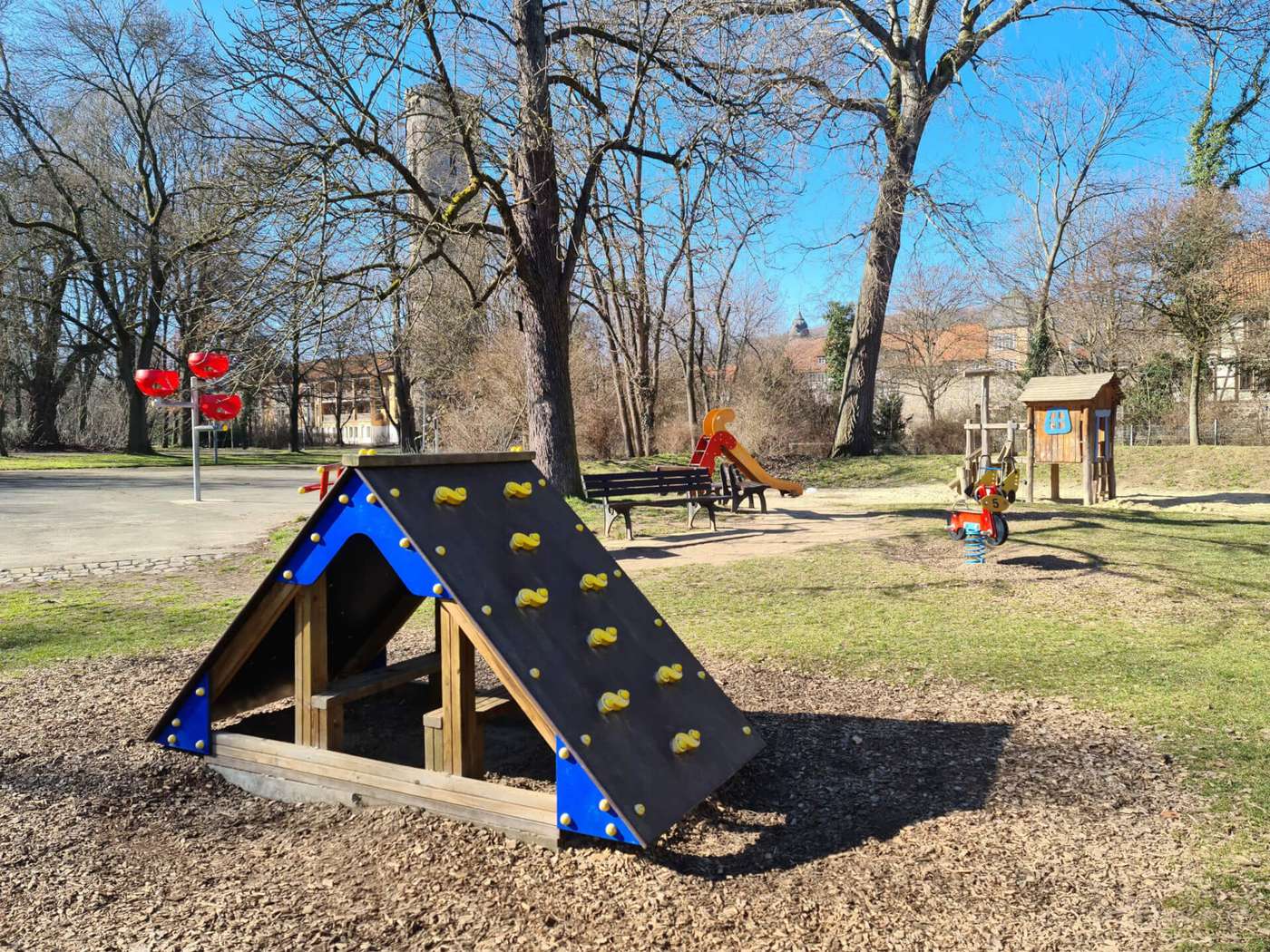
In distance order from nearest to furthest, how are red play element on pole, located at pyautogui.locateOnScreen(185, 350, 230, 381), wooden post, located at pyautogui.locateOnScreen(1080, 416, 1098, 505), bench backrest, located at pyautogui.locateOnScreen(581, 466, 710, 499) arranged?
1. bench backrest, located at pyautogui.locateOnScreen(581, 466, 710, 499)
2. wooden post, located at pyautogui.locateOnScreen(1080, 416, 1098, 505)
3. red play element on pole, located at pyautogui.locateOnScreen(185, 350, 230, 381)

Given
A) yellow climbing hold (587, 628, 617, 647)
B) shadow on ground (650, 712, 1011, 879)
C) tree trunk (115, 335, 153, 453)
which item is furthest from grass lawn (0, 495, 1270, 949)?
tree trunk (115, 335, 153, 453)

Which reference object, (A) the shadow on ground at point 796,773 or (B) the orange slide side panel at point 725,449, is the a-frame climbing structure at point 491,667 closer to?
(A) the shadow on ground at point 796,773

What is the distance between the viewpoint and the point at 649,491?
41.4 ft

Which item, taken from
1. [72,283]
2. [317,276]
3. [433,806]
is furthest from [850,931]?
Result: [72,283]

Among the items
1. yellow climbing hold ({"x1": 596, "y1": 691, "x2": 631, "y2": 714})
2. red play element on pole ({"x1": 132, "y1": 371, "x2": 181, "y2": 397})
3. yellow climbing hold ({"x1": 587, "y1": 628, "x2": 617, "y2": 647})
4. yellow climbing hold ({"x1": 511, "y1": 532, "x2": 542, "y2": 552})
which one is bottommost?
yellow climbing hold ({"x1": 596, "y1": 691, "x2": 631, "y2": 714})

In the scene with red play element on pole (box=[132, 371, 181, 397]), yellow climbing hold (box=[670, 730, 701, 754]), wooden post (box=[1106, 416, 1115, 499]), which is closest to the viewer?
yellow climbing hold (box=[670, 730, 701, 754])

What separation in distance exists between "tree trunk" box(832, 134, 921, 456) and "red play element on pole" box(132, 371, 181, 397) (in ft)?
52.2

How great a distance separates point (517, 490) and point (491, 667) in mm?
746

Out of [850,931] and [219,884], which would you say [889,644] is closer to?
[850,931]

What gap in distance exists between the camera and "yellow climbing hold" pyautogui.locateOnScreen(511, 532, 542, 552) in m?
3.59

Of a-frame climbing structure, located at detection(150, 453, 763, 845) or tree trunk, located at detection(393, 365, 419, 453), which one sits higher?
tree trunk, located at detection(393, 365, 419, 453)

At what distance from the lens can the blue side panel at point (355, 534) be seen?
3.29 meters

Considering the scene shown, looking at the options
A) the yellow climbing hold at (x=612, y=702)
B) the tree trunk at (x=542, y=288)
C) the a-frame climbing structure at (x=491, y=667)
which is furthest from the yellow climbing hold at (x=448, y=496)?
the tree trunk at (x=542, y=288)

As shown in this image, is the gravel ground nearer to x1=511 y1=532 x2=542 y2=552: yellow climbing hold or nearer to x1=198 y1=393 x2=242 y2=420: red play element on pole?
x1=511 y1=532 x2=542 y2=552: yellow climbing hold
